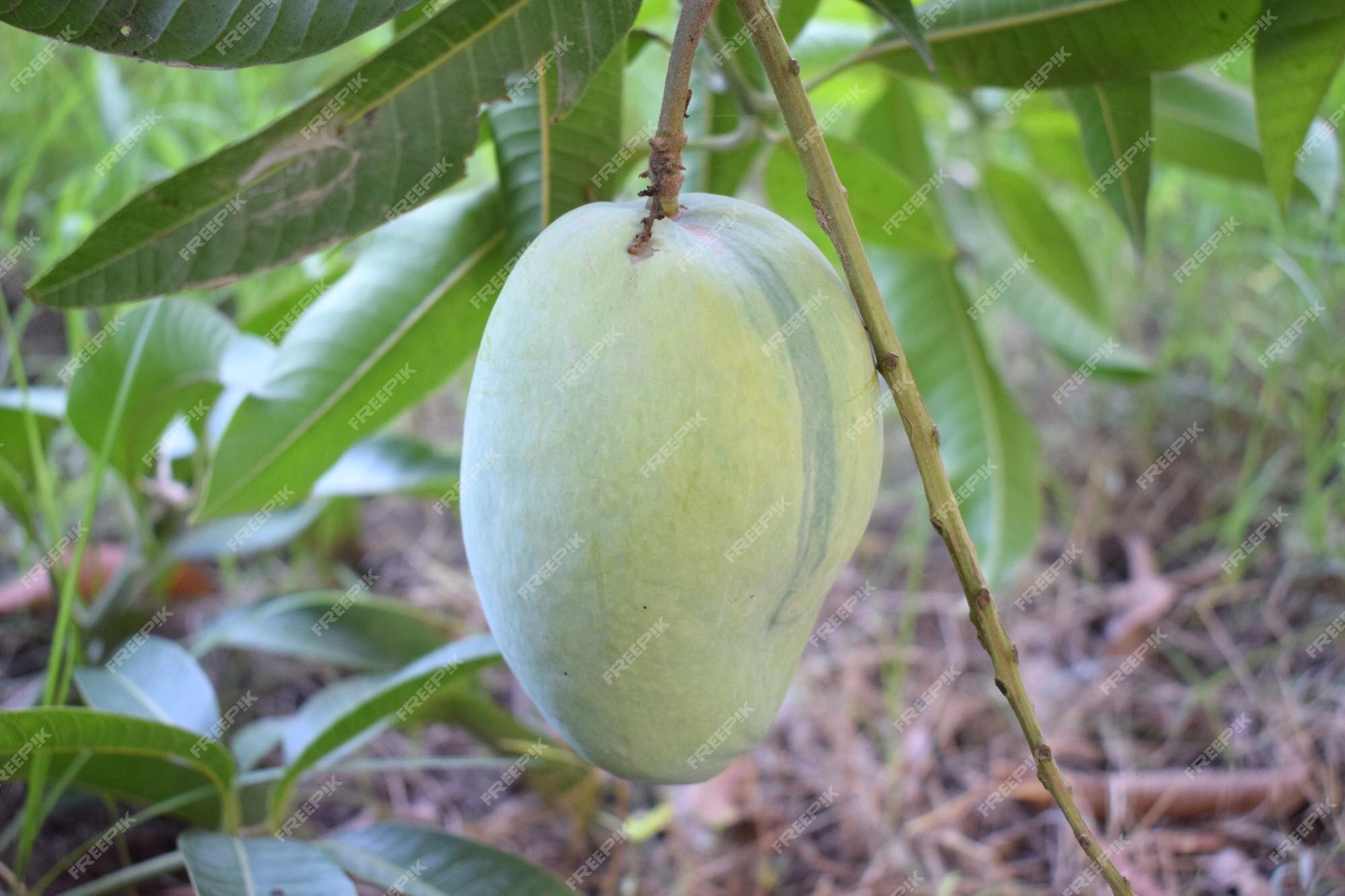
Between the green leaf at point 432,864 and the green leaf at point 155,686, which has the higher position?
the green leaf at point 155,686

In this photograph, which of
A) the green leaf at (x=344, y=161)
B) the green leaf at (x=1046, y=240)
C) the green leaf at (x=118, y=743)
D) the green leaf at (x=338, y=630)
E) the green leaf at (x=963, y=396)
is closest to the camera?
the green leaf at (x=344, y=161)

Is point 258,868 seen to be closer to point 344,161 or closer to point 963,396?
point 344,161

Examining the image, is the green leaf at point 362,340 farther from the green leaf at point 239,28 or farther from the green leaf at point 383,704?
the green leaf at point 239,28

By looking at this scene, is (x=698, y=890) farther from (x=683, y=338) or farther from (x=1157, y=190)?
(x=1157, y=190)

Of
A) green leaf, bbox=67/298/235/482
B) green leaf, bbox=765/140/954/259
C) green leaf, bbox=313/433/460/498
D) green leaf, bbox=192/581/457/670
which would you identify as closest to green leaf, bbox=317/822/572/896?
green leaf, bbox=192/581/457/670

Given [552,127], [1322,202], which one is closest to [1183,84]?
[1322,202]

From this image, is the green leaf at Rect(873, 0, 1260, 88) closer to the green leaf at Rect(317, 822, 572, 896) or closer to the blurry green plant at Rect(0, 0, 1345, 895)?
the blurry green plant at Rect(0, 0, 1345, 895)

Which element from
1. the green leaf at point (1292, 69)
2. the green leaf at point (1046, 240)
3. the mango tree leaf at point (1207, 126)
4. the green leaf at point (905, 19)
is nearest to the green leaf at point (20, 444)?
the green leaf at point (905, 19)
